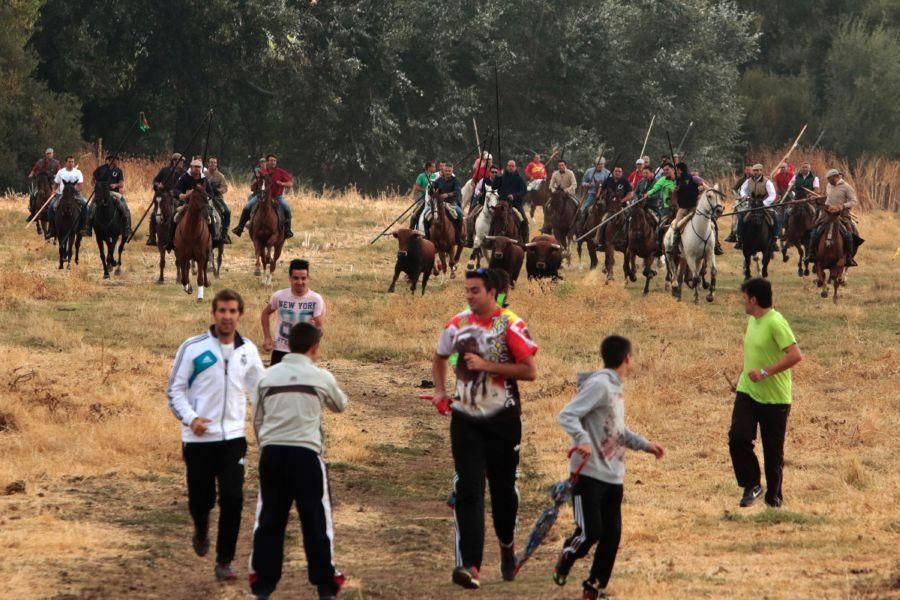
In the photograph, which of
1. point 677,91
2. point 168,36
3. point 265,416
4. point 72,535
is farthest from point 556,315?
point 677,91

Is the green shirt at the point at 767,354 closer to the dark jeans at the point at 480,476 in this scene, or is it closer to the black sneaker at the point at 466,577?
the dark jeans at the point at 480,476

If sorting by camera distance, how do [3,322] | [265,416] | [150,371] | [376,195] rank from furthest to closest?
[376,195], [3,322], [150,371], [265,416]

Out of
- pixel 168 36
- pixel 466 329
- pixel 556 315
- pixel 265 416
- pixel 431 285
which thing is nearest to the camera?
pixel 265 416

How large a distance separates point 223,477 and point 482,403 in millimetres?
1576

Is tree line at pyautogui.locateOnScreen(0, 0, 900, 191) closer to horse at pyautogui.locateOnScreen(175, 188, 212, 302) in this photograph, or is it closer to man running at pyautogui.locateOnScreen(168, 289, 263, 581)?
horse at pyautogui.locateOnScreen(175, 188, 212, 302)

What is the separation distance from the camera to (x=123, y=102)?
54.5 metres

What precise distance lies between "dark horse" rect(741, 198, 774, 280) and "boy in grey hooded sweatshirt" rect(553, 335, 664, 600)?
74.5 ft

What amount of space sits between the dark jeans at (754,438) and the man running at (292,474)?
411cm

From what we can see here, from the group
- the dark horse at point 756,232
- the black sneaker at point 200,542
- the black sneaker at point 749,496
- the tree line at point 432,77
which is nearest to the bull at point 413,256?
the dark horse at point 756,232

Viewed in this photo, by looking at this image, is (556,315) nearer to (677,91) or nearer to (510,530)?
(510,530)

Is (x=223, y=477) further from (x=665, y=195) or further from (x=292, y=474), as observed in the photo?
(x=665, y=195)

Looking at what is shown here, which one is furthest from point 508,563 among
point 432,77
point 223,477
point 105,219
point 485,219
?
point 432,77

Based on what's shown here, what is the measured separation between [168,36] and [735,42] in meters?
23.3

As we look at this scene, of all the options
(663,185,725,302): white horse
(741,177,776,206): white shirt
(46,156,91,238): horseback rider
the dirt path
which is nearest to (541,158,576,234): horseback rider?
(741,177,776,206): white shirt
